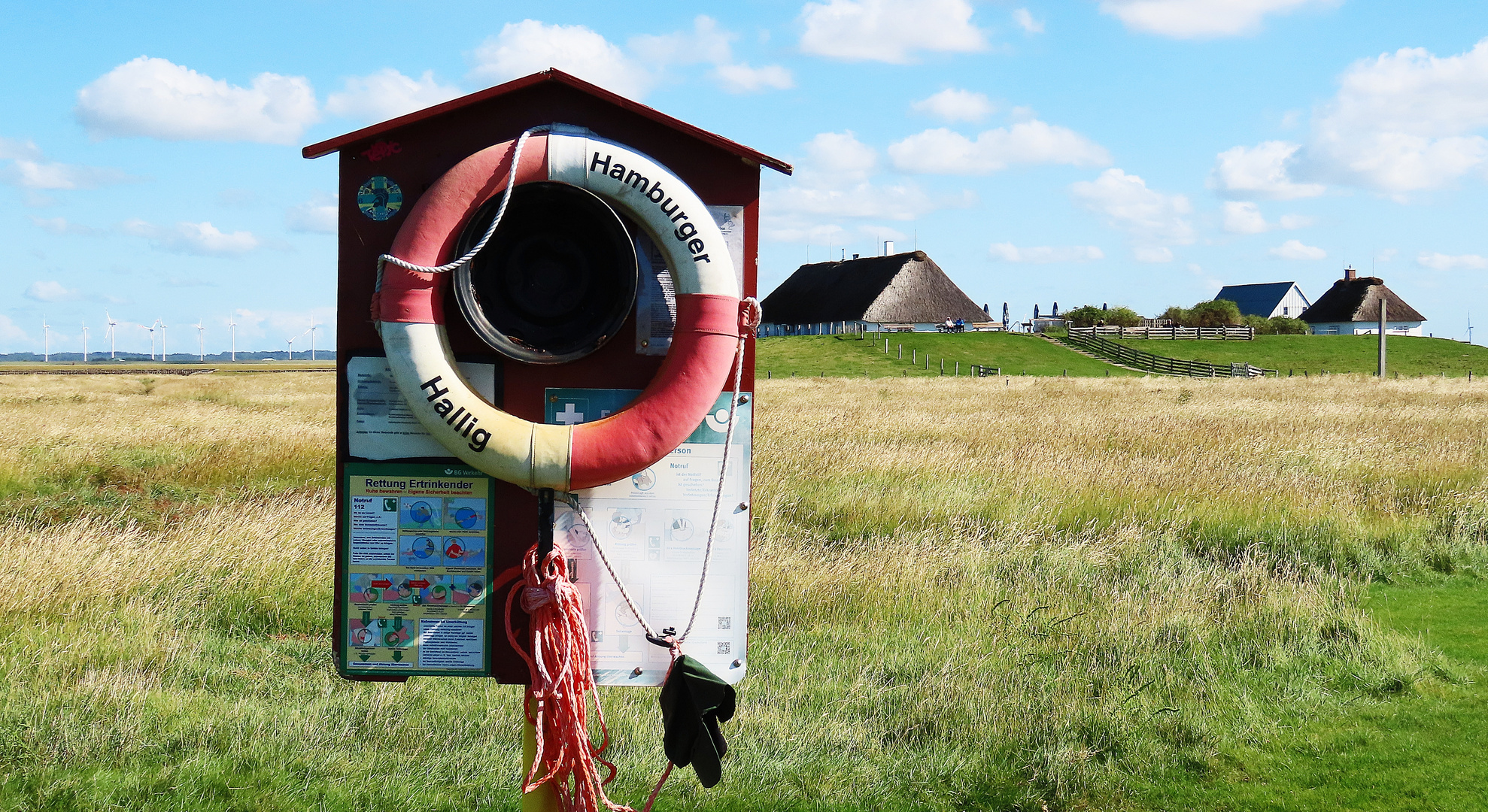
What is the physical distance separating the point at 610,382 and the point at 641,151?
1.99 feet

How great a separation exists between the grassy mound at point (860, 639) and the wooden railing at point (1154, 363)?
33.2 m

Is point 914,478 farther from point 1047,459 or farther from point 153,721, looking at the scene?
point 153,721

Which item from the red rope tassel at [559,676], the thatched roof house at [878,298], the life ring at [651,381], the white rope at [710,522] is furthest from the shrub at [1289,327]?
the red rope tassel at [559,676]

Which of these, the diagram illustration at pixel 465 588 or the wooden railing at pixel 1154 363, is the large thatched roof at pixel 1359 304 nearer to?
the wooden railing at pixel 1154 363

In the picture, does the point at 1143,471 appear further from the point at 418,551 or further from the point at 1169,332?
the point at 1169,332

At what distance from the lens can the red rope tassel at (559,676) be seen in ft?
8.56

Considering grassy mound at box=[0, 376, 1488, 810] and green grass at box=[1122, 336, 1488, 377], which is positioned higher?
green grass at box=[1122, 336, 1488, 377]

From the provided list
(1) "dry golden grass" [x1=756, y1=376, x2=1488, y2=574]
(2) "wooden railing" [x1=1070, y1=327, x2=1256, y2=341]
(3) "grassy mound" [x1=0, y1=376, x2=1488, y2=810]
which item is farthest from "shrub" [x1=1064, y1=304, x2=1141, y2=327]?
(3) "grassy mound" [x1=0, y1=376, x2=1488, y2=810]

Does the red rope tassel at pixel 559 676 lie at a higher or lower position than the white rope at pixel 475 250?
lower

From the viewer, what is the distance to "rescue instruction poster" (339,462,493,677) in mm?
2729

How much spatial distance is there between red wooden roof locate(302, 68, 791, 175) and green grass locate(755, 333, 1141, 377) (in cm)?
3644

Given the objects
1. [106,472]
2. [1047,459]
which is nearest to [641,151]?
[1047,459]

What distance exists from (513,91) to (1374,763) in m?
3.63

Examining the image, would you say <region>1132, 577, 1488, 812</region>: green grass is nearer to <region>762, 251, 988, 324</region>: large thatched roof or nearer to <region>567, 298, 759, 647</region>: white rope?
<region>567, 298, 759, 647</region>: white rope
